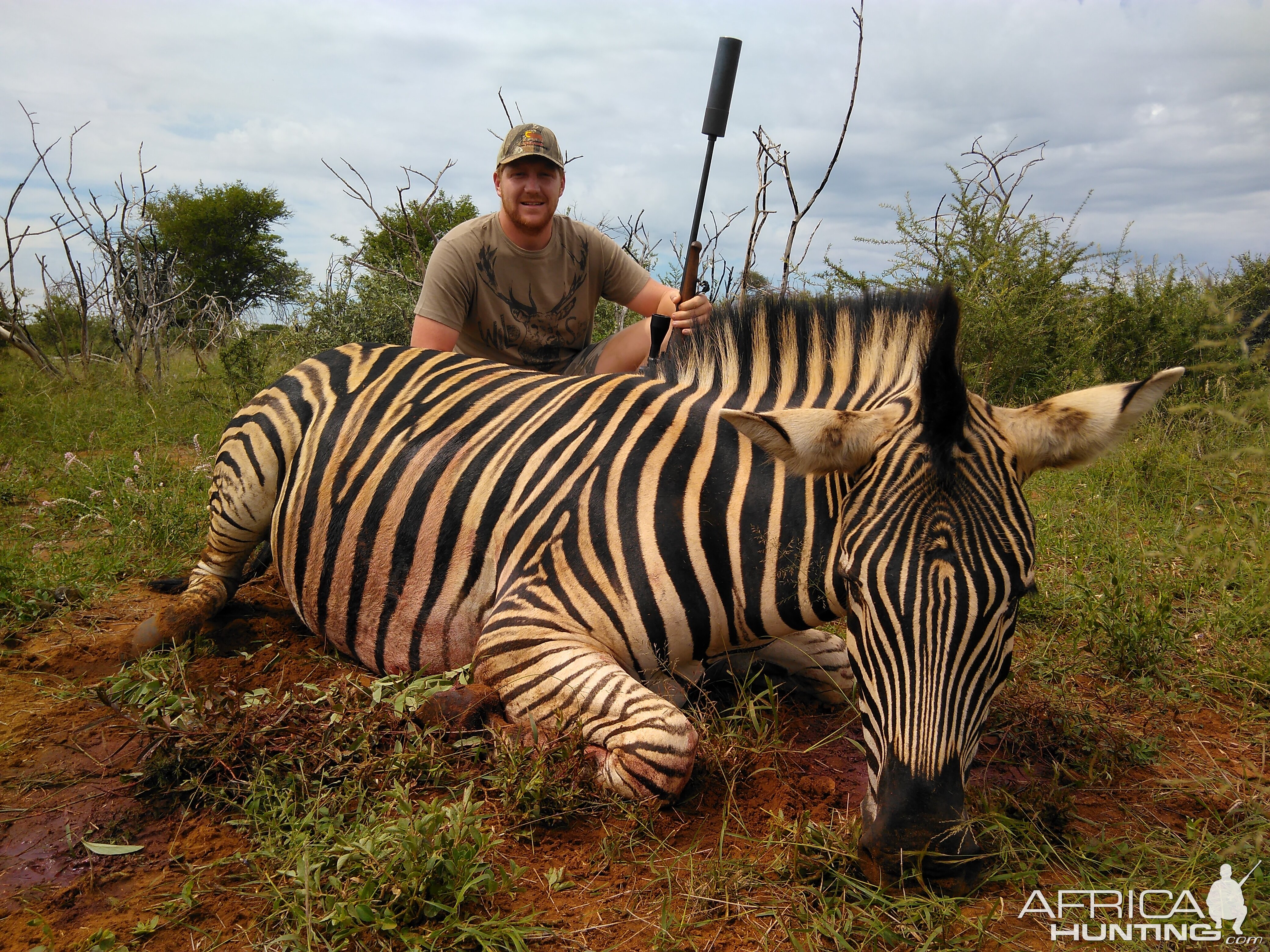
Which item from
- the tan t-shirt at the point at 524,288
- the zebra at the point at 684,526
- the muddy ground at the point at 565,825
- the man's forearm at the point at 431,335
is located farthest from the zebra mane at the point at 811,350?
the tan t-shirt at the point at 524,288

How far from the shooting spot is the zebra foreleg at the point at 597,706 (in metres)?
2.49

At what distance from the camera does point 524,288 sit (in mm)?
5547

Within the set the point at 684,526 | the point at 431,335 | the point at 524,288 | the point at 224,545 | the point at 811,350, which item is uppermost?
the point at 524,288

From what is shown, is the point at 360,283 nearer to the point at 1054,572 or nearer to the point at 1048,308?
the point at 1048,308

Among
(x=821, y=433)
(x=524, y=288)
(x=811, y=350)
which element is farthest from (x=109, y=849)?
(x=524, y=288)

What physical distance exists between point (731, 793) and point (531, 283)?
157 inches

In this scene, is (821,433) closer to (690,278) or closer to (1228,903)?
(1228,903)

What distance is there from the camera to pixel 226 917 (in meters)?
2.07

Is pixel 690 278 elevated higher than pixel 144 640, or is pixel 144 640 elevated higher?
pixel 690 278

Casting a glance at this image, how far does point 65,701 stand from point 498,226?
12.5ft

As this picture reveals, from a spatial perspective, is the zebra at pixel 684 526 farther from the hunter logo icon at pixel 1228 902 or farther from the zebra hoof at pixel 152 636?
the hunter logo icon at pixel 1228 902

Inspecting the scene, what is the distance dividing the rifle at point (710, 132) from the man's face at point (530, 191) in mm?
1106

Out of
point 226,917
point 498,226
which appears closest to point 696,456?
point 226,917

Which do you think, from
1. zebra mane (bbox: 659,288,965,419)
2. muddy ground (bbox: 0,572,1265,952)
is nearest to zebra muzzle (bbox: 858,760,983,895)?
muddy ground (bbox: 0,572,1265,952)
